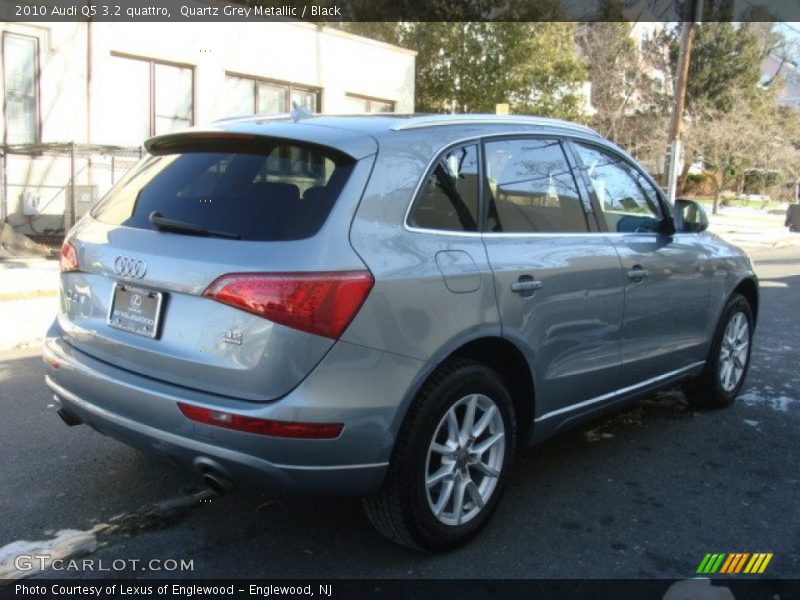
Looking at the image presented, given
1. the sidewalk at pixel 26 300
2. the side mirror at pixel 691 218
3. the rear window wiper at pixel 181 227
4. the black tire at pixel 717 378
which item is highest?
the side mirror at pixel 691 218

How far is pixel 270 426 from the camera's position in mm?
2734

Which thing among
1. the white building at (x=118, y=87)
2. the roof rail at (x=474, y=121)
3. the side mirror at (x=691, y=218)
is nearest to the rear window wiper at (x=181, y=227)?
the roof rail at (x=474, y=121)

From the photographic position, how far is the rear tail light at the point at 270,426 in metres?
2.74

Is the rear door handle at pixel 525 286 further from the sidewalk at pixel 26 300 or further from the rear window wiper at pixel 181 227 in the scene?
the sidewalk at pixel 26 300

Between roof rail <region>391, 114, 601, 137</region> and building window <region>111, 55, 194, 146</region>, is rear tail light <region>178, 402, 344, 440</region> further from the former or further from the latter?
building window <region>111, 55, 194, 146</region>

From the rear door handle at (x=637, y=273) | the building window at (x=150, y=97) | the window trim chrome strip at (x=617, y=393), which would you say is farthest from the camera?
the building window at (x=150, y=97)

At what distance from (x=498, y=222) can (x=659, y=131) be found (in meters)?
30.7

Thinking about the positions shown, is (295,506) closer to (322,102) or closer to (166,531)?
(166,531)

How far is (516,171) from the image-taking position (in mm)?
3758

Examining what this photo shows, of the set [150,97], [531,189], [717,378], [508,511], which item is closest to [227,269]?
[531,189]

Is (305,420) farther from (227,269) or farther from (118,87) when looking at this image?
(118,87)

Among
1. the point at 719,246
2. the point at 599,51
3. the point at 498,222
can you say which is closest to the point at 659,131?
the point at 599,51

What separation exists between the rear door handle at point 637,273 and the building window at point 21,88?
40.8ft

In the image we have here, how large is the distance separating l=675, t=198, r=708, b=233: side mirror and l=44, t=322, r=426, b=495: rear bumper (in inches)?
104
